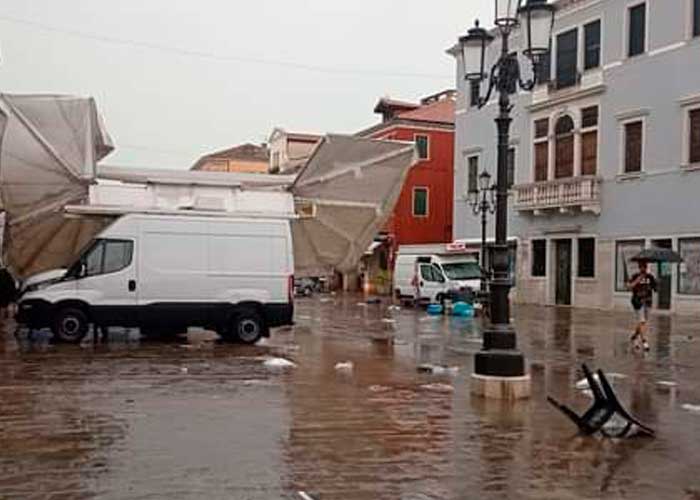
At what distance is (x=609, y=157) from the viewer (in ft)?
116

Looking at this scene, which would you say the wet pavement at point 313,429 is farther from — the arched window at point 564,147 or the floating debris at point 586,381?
the arched window at point 564,147

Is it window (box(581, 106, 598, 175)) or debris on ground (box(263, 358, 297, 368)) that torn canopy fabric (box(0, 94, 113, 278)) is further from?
window (box(581, 106, 598, 175))

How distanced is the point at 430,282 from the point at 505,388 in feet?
82.6

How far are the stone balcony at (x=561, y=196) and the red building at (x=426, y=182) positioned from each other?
42.2 feet

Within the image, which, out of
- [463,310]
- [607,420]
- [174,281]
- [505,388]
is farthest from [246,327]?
[463,310]

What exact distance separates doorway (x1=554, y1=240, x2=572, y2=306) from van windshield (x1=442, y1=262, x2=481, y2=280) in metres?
3.69

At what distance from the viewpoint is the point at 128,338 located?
18.4 metres

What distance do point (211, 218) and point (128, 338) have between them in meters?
3.02

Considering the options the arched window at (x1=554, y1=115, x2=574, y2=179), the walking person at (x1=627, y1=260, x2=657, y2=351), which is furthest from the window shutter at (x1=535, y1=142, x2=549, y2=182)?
the walking person at (x1=627, y1=260, x2=657, y2=351)

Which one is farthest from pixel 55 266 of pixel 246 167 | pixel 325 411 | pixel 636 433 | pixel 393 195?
pixel 246 167

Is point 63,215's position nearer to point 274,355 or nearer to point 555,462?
point 274,355

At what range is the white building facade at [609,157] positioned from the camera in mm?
31734

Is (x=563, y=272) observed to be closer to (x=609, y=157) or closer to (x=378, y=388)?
(x=609, y=157)

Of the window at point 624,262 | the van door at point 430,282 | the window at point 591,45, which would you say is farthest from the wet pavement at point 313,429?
the window at point 591,45
